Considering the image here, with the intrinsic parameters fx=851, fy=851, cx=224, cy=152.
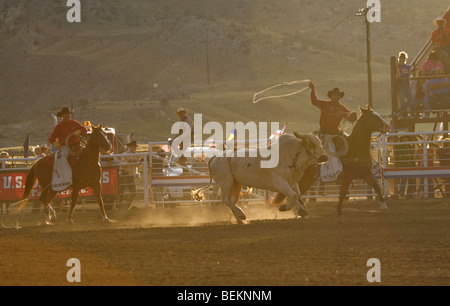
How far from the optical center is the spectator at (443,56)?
20.0 m

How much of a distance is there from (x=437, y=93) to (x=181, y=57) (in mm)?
81373

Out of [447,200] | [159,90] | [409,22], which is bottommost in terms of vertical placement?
[447,200]

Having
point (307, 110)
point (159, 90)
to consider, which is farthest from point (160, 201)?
point (159, 90)

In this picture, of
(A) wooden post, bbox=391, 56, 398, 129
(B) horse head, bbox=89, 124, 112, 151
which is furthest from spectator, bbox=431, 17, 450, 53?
(B) horse head, bbox=89, 124, 112, 151

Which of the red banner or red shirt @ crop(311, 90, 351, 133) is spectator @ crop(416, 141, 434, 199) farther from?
the red banner

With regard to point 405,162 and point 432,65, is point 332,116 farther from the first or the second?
point 405,162

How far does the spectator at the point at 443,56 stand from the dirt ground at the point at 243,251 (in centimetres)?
523

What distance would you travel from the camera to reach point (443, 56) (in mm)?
20125

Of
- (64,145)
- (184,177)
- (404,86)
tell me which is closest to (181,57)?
(184,177)

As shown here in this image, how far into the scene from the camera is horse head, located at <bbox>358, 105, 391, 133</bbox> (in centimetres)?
1487

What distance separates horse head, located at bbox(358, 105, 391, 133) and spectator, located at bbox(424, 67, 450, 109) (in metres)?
5.77
